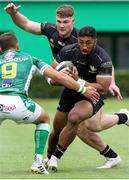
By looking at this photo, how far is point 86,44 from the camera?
1027cm

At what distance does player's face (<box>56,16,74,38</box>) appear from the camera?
37.0ft

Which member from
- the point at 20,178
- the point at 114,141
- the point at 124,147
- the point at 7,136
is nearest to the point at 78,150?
the point at 124,147

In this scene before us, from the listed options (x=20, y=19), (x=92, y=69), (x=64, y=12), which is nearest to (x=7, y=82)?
(x=92, y=69)

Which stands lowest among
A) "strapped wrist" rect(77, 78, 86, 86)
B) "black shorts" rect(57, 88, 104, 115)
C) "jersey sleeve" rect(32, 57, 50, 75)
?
"black shorts" rect(57, 88, 104, 115)

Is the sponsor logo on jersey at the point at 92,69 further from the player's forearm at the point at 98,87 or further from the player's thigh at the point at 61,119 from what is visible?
the player's thigh at the point at 61,119

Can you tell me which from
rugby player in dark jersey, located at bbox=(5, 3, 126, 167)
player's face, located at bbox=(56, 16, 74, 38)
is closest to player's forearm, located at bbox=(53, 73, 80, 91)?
rugby player in dark jersey, located at bbox=(5, 3, 126, 167)

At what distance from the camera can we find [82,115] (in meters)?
10.2

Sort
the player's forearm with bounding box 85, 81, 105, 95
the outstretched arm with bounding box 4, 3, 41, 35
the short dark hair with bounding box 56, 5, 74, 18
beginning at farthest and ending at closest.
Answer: the outstretched arm with bounding box 4, 3, 41, 35
the short dark hair with bounding box 56, 5, 74, 18
the player's forearm with bounding box 85, 81, 105, 95

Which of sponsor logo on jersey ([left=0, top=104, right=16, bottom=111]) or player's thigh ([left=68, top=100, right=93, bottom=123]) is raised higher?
sponsor logo on jersey ([left=0, top=104, right=16, bottom=111])

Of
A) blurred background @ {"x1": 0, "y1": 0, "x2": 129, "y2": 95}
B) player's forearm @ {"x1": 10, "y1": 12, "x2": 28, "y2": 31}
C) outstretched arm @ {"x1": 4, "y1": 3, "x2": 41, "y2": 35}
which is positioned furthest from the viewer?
blurred background @ {"x1": 0, "y1": 0, "x2": 129, "y2": 95}

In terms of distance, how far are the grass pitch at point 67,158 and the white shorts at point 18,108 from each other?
73cm

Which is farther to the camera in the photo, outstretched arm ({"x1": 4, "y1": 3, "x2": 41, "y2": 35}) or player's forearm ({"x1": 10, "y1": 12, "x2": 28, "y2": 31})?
player's forearm ({"x1": 10, "y1": 12, "x2": 28, "y2": 31})

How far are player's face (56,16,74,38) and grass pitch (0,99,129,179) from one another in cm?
187

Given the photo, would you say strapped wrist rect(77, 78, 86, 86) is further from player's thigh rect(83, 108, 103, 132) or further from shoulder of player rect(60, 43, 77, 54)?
player's thigh rect(83, 108, 103, 132)
